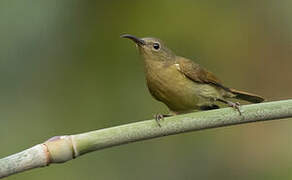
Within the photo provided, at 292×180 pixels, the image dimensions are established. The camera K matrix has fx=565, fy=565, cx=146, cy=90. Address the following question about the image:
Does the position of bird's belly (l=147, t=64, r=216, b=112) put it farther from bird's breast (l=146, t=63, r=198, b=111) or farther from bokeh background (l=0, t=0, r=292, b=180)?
bokeh background (l=0, t=0, r=292, b=180)

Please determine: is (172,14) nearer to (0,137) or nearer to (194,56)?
(194,56)

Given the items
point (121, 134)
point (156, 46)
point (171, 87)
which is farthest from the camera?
point (156, 46)

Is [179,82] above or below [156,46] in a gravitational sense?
below

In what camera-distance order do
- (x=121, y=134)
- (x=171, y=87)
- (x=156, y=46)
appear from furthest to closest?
(x=156, y=46) → (x=171, y=87) → (x=121, y=134)

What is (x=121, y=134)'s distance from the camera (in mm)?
2350

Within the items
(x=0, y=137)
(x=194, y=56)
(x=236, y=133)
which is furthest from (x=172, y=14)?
(x=0, y=137)

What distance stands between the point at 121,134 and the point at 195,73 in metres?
2.08

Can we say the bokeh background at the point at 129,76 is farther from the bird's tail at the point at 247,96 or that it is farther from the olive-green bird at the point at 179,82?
the bird's tail at the point at 247,96

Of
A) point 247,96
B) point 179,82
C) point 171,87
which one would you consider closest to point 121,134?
point 171,87

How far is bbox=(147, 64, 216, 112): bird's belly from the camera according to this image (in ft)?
13.6

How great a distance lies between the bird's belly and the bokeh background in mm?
235

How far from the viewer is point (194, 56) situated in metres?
4.71

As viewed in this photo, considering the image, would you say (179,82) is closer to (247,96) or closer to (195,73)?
(195,73)

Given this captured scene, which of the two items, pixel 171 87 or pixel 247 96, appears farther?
pixel 247 96
